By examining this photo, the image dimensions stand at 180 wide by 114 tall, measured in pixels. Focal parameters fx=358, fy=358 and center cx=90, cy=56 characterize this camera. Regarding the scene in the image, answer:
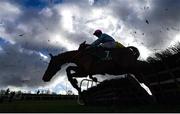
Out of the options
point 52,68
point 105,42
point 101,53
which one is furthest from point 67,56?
point 105,42

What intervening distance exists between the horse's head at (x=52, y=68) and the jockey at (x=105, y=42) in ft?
6.27

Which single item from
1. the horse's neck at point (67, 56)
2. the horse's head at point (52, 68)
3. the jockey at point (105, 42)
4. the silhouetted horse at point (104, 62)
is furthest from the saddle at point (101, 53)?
the horse's head at point (52, 68)

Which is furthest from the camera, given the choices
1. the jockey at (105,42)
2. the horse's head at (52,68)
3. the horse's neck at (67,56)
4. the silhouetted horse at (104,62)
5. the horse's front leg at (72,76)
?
the horse's head at (52,68)

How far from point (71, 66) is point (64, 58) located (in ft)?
2.02

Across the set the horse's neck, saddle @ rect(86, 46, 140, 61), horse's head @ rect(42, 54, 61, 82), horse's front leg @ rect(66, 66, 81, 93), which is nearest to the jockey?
saddle @ rect(86, 46, 140, 61)

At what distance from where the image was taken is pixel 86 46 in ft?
→ 40.7

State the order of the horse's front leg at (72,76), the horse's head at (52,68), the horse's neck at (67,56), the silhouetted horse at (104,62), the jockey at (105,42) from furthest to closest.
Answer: the horse's head at (52,68) < the horse's neck at (67,56) < the horse's front leg at (72,76) < the jockey at (105,42) < the silhouetted horse at (104,62)

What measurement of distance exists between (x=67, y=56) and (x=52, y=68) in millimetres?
879

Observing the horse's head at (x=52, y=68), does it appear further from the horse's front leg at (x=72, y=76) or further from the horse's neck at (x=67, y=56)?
the horse's front leg at (x=72, y=76)

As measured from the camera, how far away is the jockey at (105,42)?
12055mm

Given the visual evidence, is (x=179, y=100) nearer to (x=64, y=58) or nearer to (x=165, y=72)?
(x=165, y=72)

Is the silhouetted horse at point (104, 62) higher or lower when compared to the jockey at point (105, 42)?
lower

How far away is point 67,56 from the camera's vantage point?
42.8 feet

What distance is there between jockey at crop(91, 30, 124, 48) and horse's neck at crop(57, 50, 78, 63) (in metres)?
0.95
